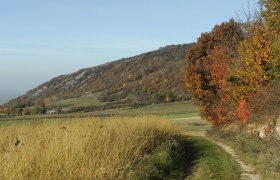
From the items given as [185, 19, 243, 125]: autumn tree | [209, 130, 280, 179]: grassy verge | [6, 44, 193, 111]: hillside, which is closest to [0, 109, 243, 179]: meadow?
[209, 130, 280, 179]: grassy verge

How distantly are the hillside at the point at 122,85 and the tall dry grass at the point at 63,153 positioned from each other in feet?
260

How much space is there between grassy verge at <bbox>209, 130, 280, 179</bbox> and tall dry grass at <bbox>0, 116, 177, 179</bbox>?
3.96 meters

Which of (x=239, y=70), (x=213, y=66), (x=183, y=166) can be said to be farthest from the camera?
(x=213, y=66)

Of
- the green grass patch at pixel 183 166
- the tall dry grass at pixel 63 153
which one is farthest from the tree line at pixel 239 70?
the tall dry grass at pixel 63 153

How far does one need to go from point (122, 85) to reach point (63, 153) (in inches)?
4954

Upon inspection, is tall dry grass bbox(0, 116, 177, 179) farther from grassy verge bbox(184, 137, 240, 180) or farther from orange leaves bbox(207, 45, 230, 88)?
orange leaves bbox(207, 45, 230, 88)

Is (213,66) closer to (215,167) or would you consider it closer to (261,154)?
(261,154)

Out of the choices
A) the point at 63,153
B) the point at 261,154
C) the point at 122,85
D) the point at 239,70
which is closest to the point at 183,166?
the point at 261,154

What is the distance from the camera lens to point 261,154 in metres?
15.1

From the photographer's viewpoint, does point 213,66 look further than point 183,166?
Yes

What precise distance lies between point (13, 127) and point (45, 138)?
2.80m

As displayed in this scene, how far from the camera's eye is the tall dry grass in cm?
832

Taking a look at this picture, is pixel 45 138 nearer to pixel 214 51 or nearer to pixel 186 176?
pixel 186 176

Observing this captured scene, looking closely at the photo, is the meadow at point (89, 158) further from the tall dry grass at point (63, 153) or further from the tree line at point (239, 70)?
the tree line at point (239, 70)
